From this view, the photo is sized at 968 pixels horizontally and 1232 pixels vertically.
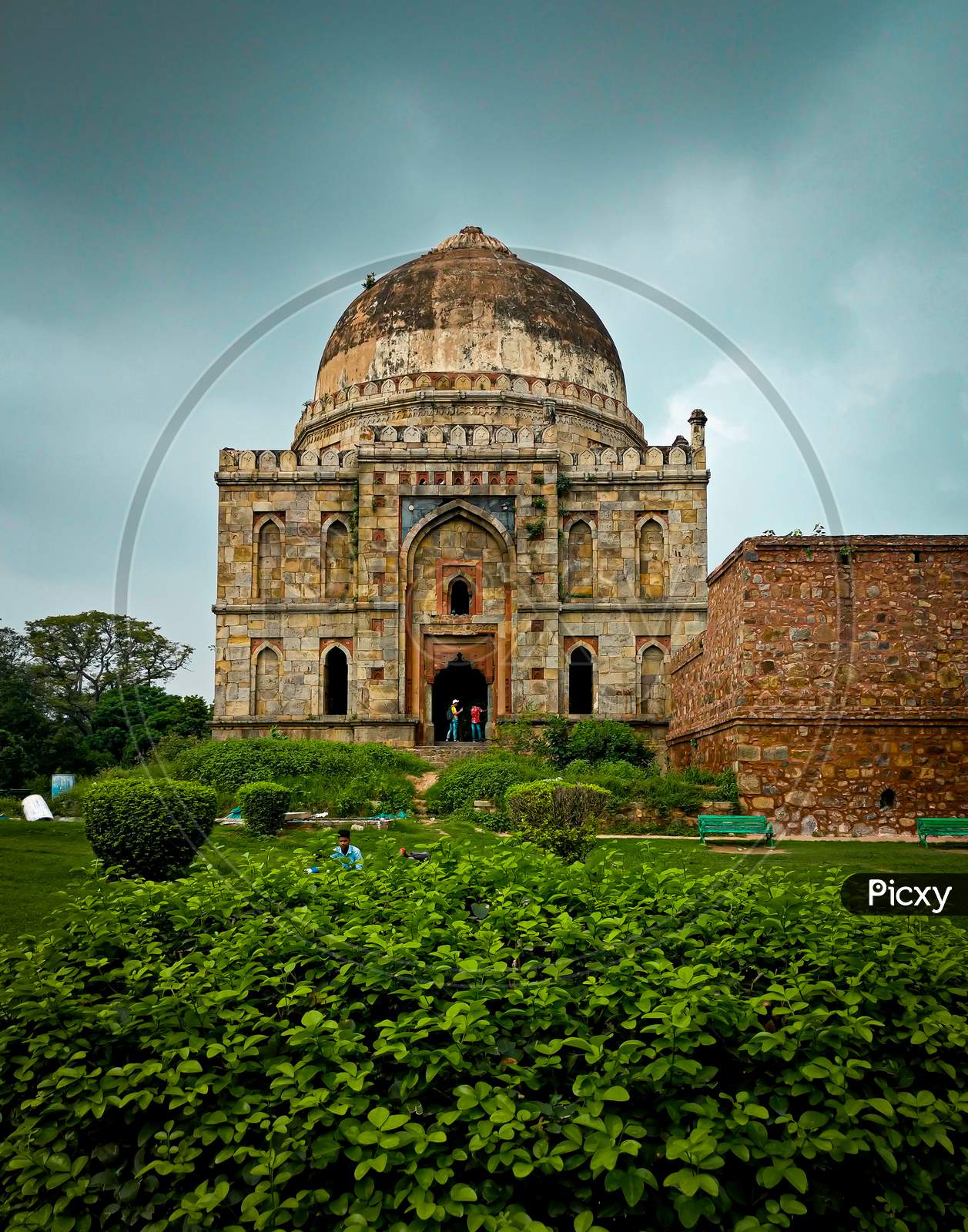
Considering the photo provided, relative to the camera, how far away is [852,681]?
15211 mm

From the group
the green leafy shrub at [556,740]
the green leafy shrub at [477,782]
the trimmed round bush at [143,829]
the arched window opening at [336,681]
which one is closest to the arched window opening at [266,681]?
the arched window opening at [336,681]

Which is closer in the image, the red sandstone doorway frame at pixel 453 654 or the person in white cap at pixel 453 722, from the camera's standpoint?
the person in white cap at pixel 453 722

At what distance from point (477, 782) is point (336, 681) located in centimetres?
919

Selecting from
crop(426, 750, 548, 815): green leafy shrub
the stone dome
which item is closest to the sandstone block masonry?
the stone dome

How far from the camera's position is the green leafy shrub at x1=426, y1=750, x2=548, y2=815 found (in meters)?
17.8

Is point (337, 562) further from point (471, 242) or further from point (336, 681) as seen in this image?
point (471, 242)

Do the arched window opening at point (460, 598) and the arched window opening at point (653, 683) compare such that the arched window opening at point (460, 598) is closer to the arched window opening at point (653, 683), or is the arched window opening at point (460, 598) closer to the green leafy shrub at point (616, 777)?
the arched window opening at point (653, 683)

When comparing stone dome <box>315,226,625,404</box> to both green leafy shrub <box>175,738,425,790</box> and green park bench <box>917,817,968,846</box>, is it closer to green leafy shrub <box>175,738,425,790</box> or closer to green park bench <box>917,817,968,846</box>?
green leafy shrub <box>175,738,425,790</box>

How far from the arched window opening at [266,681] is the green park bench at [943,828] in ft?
51.6

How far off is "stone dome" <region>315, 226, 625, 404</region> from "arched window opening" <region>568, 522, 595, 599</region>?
17.4ft

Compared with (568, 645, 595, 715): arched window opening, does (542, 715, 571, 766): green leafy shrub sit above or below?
below

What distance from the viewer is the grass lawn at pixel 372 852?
31.9 ft

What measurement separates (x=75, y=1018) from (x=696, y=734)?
15.9 m

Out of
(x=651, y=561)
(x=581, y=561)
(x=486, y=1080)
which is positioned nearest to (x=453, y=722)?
(x=581, y=561)
